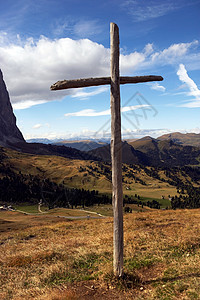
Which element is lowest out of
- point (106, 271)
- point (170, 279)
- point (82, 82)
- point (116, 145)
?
point (106, 271)

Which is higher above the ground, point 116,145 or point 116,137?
point 116,137

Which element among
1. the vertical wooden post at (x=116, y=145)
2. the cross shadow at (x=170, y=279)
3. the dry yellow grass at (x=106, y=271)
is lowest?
the dry yellow grass at (x=106, y=271)

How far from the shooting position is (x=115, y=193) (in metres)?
9.64

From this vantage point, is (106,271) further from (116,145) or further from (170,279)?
(116,145)

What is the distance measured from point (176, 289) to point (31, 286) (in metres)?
7.22

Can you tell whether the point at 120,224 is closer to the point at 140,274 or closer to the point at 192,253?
the point at 140,274

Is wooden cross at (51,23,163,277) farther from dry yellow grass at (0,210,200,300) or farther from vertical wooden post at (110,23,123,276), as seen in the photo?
dry yellow grass at (0,210,200,300)

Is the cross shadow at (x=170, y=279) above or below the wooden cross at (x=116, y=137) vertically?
below

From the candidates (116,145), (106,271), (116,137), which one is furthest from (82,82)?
(106,271)

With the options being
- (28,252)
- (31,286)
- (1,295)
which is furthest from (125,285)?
(28,252)

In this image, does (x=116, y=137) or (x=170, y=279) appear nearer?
(x=170, y=279)

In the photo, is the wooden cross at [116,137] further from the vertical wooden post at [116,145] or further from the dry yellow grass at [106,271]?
the dry yellow grass at [106,271]

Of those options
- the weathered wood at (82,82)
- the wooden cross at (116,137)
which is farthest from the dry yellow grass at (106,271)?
the weathered wood at (82,82)

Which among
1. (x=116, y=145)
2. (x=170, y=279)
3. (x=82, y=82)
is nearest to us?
(x=170, y=279)
